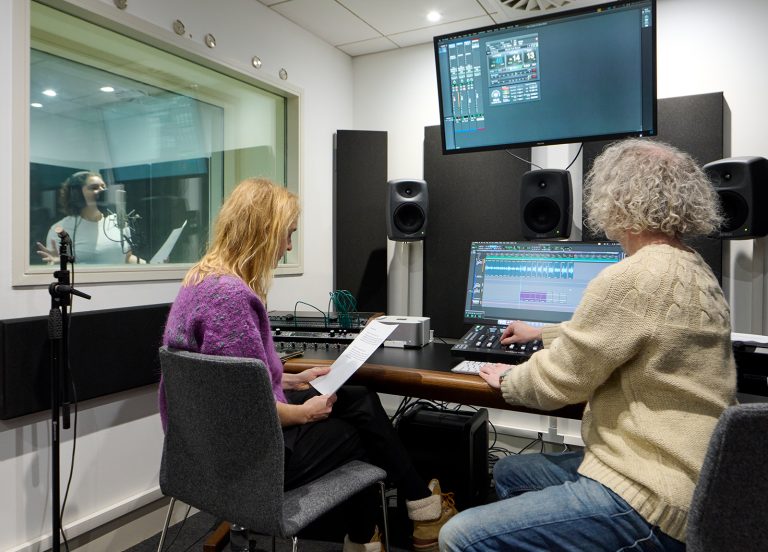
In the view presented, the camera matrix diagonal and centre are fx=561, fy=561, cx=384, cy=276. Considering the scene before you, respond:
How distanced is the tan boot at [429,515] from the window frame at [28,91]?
56.4 inches

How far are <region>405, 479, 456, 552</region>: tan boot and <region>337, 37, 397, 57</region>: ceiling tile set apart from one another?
256cm

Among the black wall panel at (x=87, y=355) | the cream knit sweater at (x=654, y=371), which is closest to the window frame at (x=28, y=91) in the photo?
the black wall panel at (x=87, y=355)

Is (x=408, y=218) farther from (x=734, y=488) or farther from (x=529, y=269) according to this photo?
→ (x=734, y=488)

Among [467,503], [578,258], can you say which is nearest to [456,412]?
[467,503]

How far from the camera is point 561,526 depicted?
116 centimetres

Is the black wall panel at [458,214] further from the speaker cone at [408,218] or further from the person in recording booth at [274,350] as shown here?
the person in recording booth at [274,350]

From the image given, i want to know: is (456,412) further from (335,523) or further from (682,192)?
(682,192)

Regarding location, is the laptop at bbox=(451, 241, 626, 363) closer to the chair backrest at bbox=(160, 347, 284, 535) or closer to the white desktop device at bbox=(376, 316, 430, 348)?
the white desktop device at bbox=(376, 316, 430, 348)

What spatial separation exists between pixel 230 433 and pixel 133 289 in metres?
1.26

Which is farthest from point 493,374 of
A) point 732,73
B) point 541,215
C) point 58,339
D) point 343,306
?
point 732,73

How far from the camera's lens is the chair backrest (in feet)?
4.13

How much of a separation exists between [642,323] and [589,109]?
1341mm

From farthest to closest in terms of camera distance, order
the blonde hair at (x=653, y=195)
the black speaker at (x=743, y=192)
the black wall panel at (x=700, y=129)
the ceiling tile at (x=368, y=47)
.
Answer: the ceiling tile at (x=368, y=47) < the black wall panel at (x=700, y=129) < the black speaker at (x=743, y=192) < the blonde hair at (x=653, y=195)

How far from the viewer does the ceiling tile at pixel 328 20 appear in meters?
2.96
